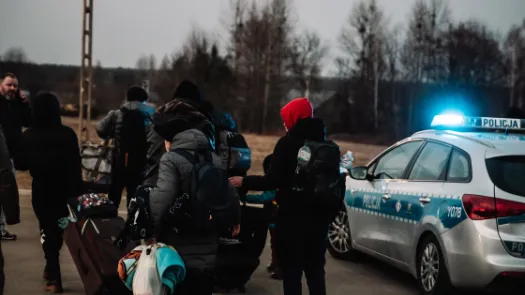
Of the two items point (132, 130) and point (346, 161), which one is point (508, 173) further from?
point (132, 130)

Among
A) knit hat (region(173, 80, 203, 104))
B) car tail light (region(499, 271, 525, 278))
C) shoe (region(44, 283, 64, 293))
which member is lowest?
shoe (region(44, 283, 64, 293))

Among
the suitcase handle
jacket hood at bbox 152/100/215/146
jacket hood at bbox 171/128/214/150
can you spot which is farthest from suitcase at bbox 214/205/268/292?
jacket hood at bbox 171/128/214/150

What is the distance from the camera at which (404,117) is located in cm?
6419

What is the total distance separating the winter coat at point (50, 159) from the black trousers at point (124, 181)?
1886 mm

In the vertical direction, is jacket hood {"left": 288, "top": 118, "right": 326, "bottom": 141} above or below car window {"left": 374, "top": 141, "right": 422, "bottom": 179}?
above

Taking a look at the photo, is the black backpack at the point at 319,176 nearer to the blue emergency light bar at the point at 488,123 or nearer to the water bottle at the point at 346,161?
the blue emergency light bar at the point at 488,123

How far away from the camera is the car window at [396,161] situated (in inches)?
285

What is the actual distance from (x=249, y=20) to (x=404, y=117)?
16.6 metres

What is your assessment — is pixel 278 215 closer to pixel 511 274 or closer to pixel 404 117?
pixel 511 274

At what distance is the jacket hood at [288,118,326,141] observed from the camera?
16.3ft

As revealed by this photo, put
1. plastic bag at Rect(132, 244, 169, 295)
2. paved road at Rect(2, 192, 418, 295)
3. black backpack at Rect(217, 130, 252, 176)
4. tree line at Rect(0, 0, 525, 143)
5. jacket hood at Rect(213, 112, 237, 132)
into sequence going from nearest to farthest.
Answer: plastic bag at Rect(132, 244, 169, 295) → black backpack at Rect(217, 130, 252, 176) → jacket hood at Rect(213, 112, 237, 132) → paved road at Rect(2, 192, 418, 295) → tree line at Rect(0, 0, 525, 143)

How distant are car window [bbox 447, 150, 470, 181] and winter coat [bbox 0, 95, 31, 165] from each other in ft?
15.8

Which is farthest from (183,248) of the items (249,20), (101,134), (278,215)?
(249,20)

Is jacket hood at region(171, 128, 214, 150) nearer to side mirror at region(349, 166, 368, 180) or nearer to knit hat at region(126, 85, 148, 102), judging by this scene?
side mirror at region(349, 166, 368, 180)
